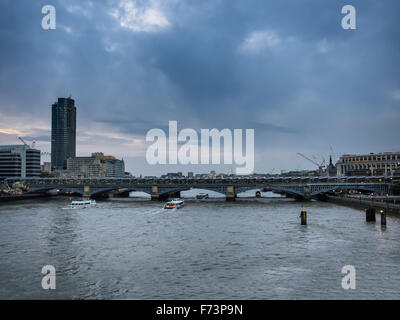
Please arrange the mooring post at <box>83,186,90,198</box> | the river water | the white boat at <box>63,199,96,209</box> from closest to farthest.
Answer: the river water → the white boat at <box>63,199,96,209</box> → the mooring post at <box>83,186,90,198</box>

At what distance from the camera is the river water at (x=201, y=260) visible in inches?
1037

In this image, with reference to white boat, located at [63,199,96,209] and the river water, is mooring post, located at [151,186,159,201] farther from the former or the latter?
the river water

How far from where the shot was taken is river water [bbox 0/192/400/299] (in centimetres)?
2633

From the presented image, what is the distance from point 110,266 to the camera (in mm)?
33250

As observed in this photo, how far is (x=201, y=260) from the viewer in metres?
35.7

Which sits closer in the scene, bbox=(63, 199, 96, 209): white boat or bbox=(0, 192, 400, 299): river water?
bbox=(0, 192, 400, 299): river water

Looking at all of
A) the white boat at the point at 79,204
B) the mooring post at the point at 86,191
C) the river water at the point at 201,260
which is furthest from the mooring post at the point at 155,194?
the river water at the point at 201,260

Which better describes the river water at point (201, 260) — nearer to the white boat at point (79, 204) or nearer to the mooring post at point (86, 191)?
the white boat at point (79, 204)

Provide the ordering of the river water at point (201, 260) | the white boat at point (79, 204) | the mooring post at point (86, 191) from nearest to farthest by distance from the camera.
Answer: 1. the river water at point (201, 260)
2. the white boat at point (79, 204)
3. the mooring post at point (86, 191)

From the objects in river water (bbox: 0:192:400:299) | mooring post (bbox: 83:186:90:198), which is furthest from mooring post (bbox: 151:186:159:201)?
river water (bbox: 0:192:400:299)

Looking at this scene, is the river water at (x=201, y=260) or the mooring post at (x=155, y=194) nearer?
the river water at (x=201, y=260)

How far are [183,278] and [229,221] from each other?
3734 centimetres

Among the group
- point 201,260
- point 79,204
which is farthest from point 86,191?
point 201,260
